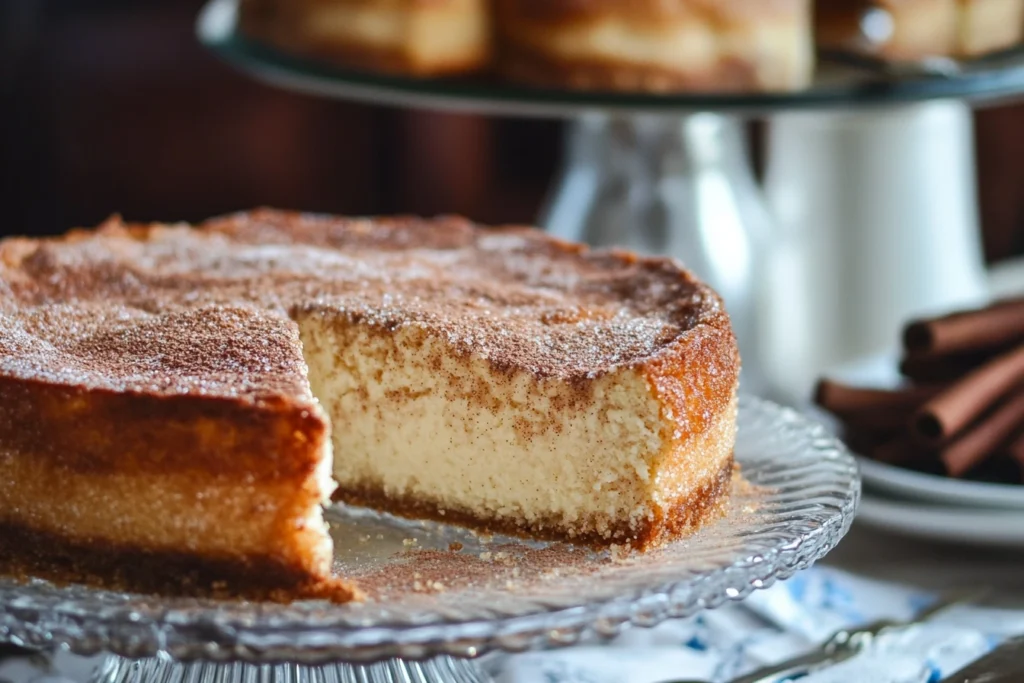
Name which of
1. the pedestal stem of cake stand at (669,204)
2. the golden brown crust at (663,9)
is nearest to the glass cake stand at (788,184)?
the pedestal stem of cake stand at (669,204)

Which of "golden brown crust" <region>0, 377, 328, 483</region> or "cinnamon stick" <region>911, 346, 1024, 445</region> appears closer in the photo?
"golden brown crust" <region>0, 377, 328, 483</region>

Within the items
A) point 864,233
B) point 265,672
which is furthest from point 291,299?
point 864,233

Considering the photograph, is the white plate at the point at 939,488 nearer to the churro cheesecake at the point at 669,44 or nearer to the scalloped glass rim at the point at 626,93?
the scalloped glass rim at the point at 626,93

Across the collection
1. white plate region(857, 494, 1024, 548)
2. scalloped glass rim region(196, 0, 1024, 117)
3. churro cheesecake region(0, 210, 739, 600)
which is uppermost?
scalloped glass rim region(196, 0, 1024, 117)

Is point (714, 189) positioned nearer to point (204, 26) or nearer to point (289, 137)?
point (204, 26)

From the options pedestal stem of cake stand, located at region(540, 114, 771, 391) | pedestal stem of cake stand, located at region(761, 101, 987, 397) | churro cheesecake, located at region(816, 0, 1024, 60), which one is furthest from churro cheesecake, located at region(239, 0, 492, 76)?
pedestal stem of cake stand, located at region(761, 101, 987, 397)

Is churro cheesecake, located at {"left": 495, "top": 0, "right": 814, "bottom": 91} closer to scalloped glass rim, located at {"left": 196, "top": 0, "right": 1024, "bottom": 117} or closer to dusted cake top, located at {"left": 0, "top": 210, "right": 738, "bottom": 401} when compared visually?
scalloped glass rim, located at {"left": 196, "top": 0, "right": 1024, "bottom": 117}

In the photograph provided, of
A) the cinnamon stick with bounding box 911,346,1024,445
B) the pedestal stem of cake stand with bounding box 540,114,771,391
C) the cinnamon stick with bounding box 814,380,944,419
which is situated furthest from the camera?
the pedestal stem of cake stand with bounding box 540,114,771,391
